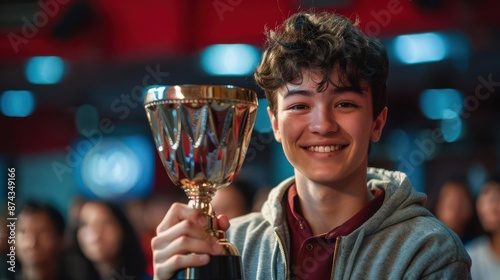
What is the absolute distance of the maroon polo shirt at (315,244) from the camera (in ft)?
4.71

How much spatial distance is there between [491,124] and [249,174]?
1.25 metres

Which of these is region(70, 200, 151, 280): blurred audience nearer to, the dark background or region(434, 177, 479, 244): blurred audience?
the dark background

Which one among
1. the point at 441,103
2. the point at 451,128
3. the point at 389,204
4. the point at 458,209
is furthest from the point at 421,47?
the point at 389,204

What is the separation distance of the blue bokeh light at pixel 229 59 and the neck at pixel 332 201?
223 centimetres

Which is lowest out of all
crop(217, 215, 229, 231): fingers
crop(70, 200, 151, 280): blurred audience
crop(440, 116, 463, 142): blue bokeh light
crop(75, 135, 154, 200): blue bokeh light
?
crop(70, 200, 151, 280): blurred audience

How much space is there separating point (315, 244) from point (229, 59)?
7.90ft

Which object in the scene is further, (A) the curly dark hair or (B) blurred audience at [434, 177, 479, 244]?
(B) blurred audience at [434, 177, 479, 244]

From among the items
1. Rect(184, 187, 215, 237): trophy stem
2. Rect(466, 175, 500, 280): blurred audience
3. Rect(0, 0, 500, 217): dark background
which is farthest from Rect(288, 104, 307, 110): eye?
Rect(0, 0, 500, 217): dark background

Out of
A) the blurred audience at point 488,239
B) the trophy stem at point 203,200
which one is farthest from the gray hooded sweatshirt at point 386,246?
the blurred audience at point 488,239

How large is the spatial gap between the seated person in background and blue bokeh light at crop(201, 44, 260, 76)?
3.62 ft

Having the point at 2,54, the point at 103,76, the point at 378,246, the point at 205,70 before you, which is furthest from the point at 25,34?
the point at 378,246

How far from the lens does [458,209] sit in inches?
127

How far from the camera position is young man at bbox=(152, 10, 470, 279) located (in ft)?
4.55

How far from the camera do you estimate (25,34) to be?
3818 millimetres
